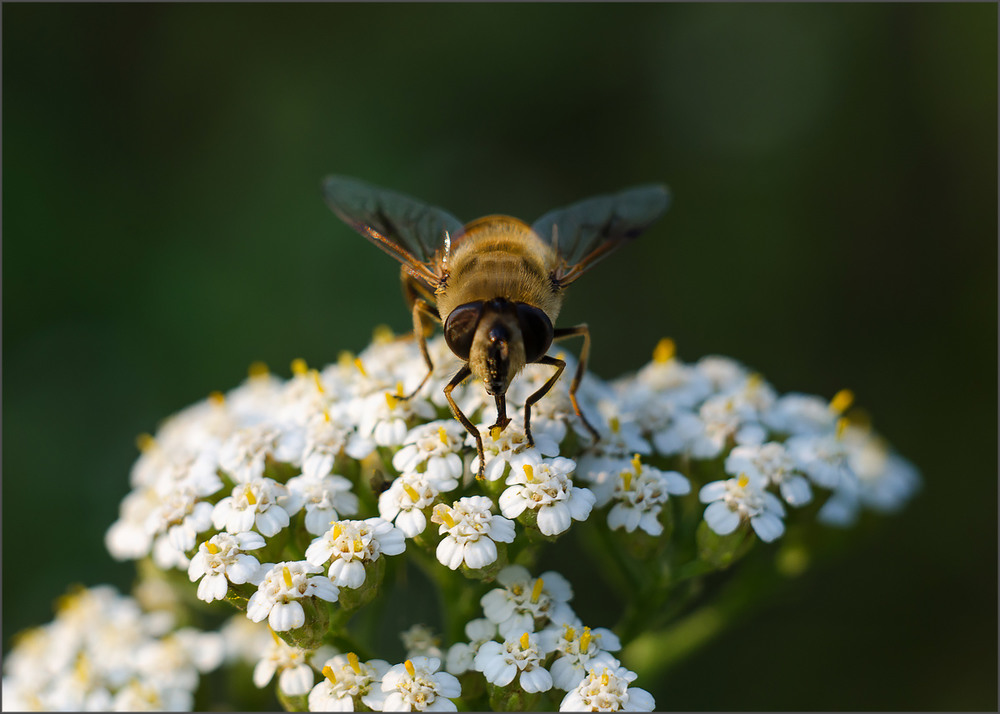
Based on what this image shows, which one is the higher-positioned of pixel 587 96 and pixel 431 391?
pixel 587 96

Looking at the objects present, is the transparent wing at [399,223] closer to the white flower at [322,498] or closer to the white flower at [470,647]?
the white flower at [322,498]

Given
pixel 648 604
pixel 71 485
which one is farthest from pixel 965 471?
pixel 71 485

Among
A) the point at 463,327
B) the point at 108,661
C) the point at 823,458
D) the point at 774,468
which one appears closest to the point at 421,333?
the point at 463,327

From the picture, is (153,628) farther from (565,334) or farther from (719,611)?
(719,611)

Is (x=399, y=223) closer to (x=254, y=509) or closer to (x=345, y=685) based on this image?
(x=254, y=509)

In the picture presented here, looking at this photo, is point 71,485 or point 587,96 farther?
point 587,96

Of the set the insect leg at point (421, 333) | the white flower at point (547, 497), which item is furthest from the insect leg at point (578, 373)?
the insect leg at point (421, 333)
